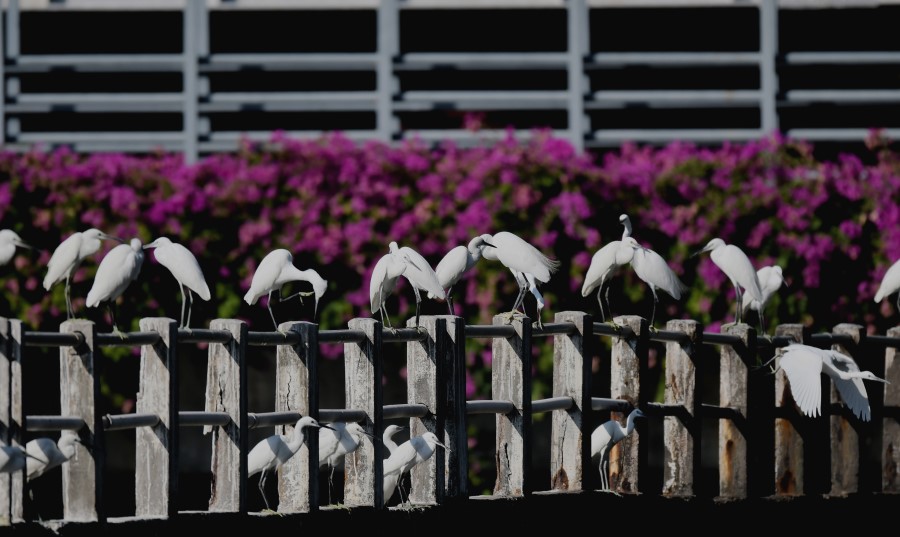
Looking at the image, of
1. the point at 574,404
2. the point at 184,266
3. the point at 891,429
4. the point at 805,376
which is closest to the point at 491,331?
the point at 574,404

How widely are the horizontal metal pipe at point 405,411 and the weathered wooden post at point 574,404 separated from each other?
3.83ft

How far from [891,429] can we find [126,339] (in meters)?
7.21

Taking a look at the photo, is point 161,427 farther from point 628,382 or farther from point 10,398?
point 628,382

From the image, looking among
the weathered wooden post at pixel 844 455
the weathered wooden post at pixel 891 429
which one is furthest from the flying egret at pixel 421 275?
the weathered wooden post at pixel 891 429

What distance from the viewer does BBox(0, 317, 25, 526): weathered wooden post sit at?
7.70 m

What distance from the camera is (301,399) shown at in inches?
360

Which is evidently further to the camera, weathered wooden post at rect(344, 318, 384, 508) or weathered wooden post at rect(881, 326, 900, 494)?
weathered wooden post at rect(881, 326, 900, 494)

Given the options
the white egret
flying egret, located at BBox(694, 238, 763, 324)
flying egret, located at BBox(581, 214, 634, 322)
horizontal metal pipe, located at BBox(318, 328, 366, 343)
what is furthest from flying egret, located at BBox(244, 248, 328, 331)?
the white egret

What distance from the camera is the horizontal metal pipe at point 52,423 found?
7.77m

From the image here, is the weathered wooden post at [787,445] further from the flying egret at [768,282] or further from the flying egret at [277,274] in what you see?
the flying egret at [277,274]

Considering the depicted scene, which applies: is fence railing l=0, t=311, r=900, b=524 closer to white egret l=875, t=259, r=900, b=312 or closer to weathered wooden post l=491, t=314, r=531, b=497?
weathered wooden post l=491, t=314, r=531, b=497

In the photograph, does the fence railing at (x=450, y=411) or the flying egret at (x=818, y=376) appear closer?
the fence railing at (x=450, y=411)

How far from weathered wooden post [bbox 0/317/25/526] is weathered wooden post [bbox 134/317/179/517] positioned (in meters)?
0.83

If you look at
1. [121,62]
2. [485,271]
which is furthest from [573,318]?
[121,62]
